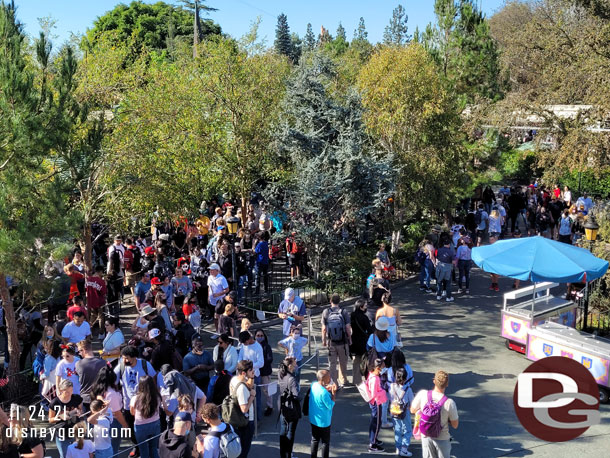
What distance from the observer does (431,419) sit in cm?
672

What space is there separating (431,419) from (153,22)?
213 feet

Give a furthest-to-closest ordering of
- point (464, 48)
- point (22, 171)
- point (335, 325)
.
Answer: point (464, 48) → point (335, 325) → point (22, 171)

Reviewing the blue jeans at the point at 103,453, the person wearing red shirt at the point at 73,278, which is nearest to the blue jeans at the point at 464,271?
the person wearing red shirt at the point at 73,278

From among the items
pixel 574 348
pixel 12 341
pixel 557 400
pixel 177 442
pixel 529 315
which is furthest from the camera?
pixel 529 315

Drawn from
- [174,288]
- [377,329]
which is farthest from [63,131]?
[377,329]

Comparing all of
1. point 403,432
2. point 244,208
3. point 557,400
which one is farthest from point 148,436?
point 244,208

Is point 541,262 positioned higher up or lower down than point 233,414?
higher up

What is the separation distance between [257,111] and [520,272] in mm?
9653

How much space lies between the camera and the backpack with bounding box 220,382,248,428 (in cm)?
678

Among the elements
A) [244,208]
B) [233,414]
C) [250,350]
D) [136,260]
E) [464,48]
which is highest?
[464,48]

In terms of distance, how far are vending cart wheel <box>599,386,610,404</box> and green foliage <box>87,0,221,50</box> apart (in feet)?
189

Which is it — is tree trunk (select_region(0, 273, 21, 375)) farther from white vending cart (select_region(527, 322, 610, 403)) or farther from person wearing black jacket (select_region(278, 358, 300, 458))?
white vending cart (select_region(527, 322, 610, 403))

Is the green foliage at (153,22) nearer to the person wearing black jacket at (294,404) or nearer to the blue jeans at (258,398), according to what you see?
the blue jeans at (258,398)

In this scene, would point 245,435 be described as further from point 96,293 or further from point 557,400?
point 96,293
